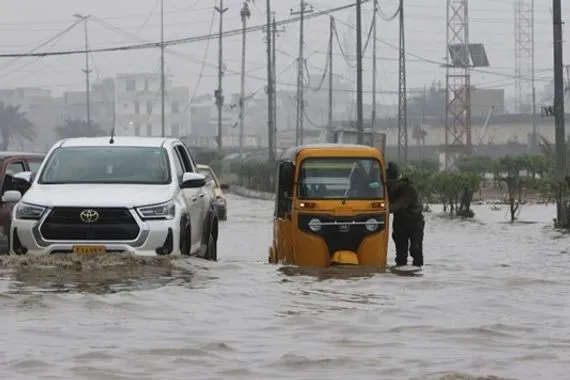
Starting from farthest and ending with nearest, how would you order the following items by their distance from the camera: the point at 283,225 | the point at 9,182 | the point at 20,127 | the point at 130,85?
the point at 130,85
the point at 20,127
the point at 9,182
the point at 283,225

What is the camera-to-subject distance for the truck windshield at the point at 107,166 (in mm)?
16578

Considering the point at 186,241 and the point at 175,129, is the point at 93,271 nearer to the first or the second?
the point at 186,241

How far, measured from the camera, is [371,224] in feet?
57.7

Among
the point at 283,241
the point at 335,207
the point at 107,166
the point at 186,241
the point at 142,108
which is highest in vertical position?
the point at 142,108

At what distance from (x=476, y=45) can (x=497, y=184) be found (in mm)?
57048

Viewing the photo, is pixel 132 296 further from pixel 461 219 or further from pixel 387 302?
pixel 461 219

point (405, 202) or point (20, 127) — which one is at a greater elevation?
point (20, 127)

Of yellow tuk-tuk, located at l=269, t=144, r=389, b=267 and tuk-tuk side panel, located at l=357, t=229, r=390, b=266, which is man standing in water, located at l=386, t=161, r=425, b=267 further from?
tuk-tuk side panel, located at l=357, t=229, r=390, b=266

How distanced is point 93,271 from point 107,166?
69.0 inches

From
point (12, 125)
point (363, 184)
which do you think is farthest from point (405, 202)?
point (12, 125)

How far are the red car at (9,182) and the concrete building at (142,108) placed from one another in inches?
5587

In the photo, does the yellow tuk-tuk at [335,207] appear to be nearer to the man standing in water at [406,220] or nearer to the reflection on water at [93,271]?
the man standing in water at [406,220]

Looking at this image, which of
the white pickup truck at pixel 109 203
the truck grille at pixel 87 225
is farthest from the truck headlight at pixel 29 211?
the truck grille at pixel 87 225

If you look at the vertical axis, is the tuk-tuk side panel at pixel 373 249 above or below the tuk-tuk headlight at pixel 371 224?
below
